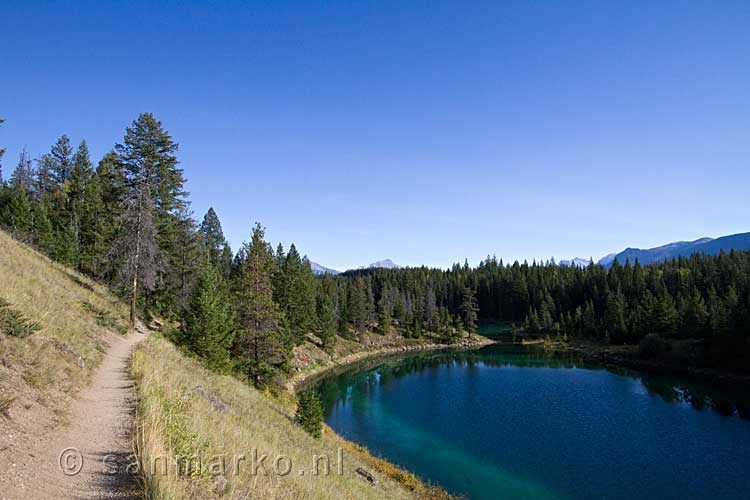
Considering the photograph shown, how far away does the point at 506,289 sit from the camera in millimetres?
157125

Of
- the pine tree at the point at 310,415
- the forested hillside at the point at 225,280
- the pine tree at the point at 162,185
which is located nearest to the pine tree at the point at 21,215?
the forested hillside at the point at 225,280

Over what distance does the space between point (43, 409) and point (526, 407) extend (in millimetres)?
51558

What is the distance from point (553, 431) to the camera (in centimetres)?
4041

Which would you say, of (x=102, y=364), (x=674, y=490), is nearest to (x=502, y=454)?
(x=674, y=490)

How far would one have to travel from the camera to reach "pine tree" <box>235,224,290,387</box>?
32500 millimetres

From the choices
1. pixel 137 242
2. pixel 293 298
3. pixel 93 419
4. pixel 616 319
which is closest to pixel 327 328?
pixel 293 298

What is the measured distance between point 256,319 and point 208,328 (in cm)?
597

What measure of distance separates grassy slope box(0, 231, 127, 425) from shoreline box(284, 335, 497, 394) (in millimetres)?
29379

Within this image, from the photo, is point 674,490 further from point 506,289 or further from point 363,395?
point 506,289

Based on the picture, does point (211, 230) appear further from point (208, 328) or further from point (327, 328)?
point (208, 328)

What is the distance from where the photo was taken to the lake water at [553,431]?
2992 centimetres

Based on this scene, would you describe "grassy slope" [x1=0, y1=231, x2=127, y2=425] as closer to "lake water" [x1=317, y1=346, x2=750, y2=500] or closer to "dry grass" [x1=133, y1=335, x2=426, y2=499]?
"dry grass" [x1=133, y1=335, x2=426, y2=499]

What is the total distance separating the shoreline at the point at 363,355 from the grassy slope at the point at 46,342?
29.4 meters

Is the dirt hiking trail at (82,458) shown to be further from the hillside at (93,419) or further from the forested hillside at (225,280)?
the forested hillside at (225,280)
